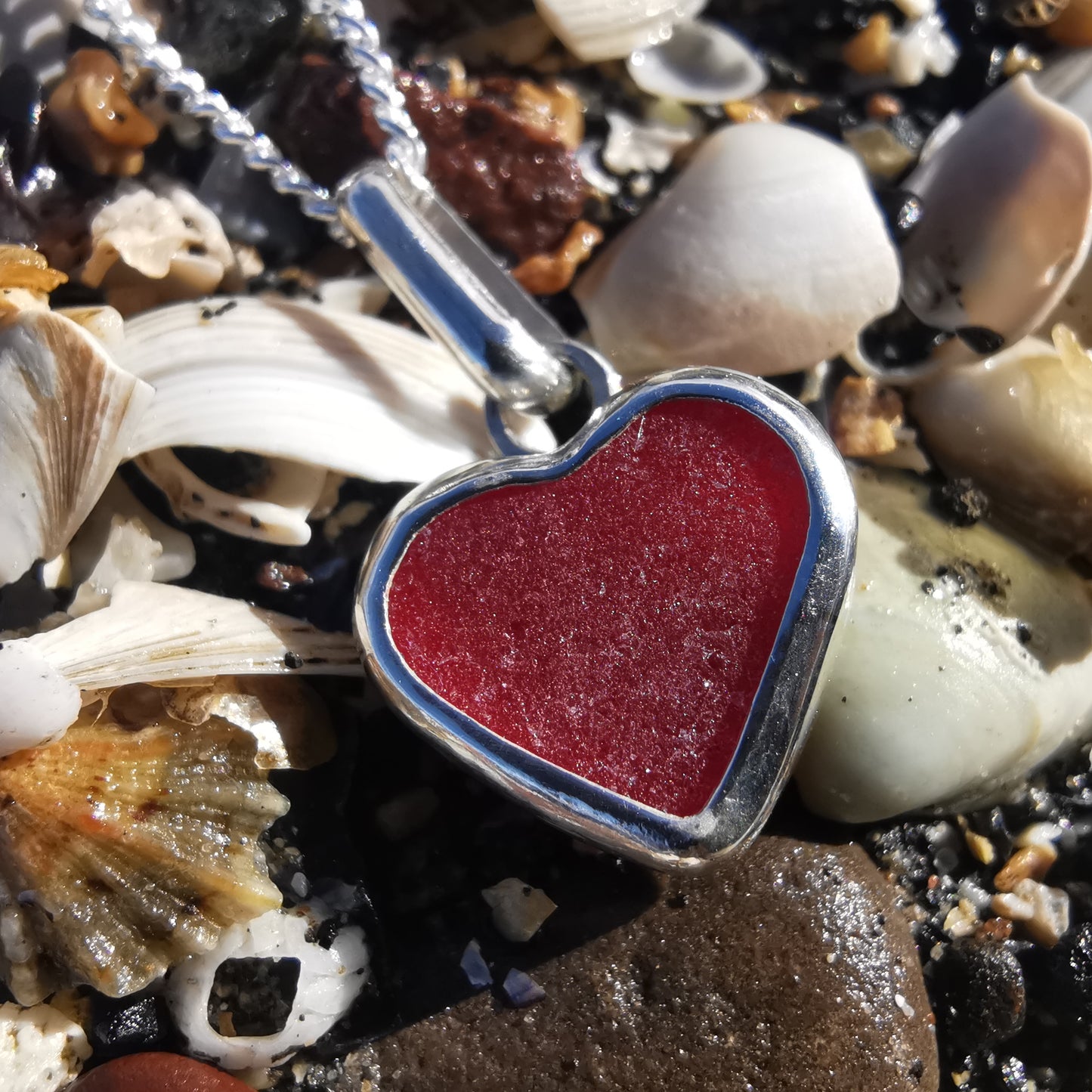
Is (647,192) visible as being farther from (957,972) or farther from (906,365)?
(957,972)

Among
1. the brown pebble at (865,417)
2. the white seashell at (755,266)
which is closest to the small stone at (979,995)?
the brown pebble at (865,417)

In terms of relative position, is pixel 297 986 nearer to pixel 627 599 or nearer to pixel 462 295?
pixel 627 599

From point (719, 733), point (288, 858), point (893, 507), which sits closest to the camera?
point (719, 733)

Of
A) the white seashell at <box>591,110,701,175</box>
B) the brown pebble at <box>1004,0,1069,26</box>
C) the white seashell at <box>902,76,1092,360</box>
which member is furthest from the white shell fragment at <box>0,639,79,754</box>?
the brown pebble at <box>1004,0,1069,26</box>

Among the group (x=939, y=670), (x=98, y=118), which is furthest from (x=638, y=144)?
(x=939, y=670)

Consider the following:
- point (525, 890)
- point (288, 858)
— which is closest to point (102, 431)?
point (288, 858)

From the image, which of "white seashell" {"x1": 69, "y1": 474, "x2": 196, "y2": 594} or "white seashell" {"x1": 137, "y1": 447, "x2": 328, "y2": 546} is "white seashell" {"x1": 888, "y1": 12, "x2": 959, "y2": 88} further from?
"white seashell" {"x1": 69, "y1": 474, "x2": 196, "y2": 594}

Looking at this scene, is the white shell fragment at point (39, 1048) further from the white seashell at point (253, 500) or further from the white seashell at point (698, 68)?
the white seashell at point (698, 68)
